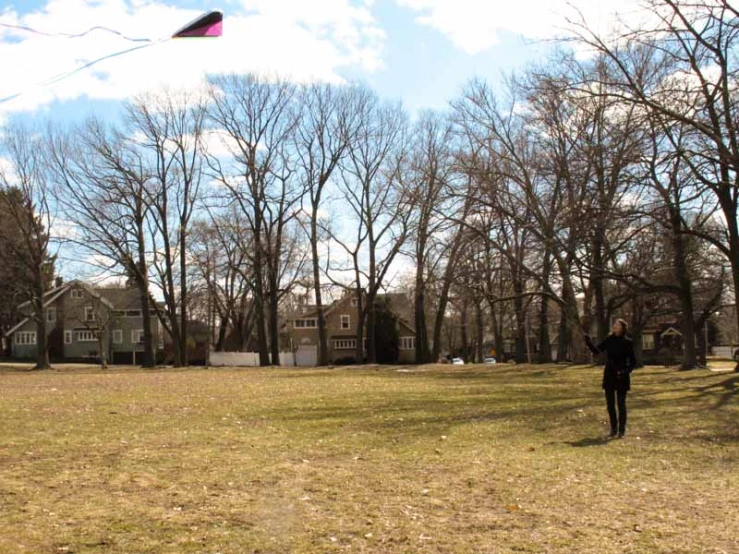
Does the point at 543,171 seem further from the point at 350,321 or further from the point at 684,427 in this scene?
the point at 350,321

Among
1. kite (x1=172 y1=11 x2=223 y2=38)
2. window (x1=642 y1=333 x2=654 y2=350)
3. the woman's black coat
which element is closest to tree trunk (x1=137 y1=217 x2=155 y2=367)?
the woman's black coat

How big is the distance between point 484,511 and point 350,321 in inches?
3124

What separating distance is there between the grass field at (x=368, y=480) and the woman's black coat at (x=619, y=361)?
2.83ft

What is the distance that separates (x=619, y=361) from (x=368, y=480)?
551cm

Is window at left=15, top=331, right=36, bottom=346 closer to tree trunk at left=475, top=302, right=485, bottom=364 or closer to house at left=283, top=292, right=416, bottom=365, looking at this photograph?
house at left=283, top=292, right=416, bottom=365

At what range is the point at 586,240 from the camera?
2620 centimetres

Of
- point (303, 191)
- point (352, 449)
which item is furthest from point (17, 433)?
point (303, 191)

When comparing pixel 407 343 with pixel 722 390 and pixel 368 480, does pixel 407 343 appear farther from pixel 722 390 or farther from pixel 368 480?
pixel 368 480

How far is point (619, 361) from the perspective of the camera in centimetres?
1206

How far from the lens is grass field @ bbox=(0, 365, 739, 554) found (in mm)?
6039

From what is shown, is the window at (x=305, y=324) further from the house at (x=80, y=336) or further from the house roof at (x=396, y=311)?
the house at (x=80, y=336)

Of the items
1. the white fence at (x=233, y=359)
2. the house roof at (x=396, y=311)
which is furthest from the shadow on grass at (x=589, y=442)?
the house roof at (x=396, y=311)

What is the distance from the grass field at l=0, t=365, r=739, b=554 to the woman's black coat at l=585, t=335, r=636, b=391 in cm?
86

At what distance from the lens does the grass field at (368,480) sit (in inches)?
238
